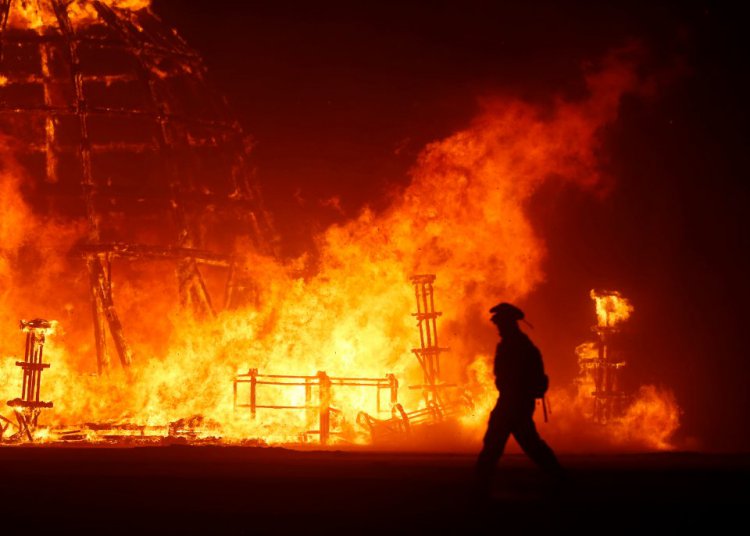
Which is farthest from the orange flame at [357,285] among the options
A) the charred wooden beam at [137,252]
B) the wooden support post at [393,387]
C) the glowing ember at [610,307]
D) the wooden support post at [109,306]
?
the glowing ember at [610,307]

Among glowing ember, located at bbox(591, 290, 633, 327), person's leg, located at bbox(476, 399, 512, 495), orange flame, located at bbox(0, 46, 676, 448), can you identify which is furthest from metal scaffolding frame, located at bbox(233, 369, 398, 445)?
person's leg, located at bbox(476, 399, 512, 495)

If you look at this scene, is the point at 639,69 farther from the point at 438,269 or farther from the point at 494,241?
the point at 438,269

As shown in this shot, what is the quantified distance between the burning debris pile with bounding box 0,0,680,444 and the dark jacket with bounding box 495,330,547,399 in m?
9.48

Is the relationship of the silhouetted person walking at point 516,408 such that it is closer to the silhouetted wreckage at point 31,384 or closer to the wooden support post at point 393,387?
the wooden support post at point 393,387

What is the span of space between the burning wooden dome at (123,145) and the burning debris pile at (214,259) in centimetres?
6

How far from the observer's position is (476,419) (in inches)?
764

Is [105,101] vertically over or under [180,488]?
over

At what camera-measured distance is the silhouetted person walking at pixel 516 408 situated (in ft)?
25.6

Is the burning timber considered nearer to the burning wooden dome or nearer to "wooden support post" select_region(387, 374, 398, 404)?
"wooden support post" select_region(387, 374, 398, 404)

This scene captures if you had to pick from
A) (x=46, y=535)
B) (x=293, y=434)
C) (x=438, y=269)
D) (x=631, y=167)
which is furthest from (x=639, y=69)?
(x=46, y=535)

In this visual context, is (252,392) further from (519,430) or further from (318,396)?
(519,430)

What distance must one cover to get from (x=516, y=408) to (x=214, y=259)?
1227 centimetres

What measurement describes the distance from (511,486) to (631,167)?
16.8m

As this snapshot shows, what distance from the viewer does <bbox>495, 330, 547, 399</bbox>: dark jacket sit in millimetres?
8023
